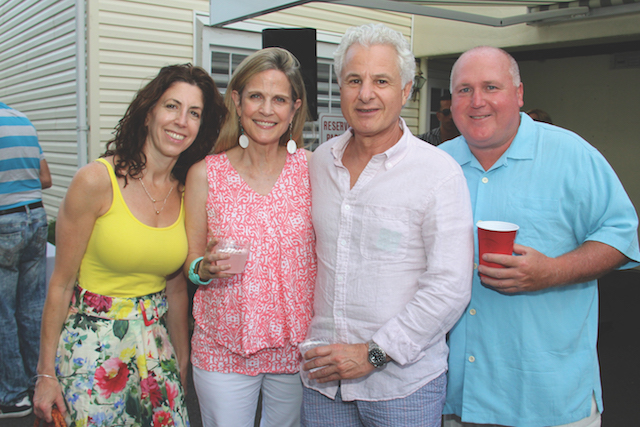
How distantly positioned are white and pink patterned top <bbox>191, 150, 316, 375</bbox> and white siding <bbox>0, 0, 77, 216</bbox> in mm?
5629

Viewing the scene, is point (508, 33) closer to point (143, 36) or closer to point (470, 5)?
point (470, 5)

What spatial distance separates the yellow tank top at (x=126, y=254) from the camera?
208cm

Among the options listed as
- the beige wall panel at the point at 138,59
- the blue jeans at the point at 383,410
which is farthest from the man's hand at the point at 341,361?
the beige wall panel at the point at 138,59

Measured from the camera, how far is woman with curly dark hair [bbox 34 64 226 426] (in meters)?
2.05

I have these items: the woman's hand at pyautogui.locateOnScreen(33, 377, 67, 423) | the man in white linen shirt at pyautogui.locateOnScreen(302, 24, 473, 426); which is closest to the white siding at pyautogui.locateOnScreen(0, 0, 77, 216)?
the woman's hand at pyautogui.locateOnScreen(33, 377, 67, 423)

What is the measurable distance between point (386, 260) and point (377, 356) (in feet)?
1.13

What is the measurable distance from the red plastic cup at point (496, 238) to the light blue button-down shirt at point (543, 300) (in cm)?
24

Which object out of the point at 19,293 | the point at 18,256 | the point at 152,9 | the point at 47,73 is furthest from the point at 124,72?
the point at 19,293

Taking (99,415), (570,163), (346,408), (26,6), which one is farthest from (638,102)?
(26,6)

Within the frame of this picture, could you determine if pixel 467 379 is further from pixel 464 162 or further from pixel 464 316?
pixel 464 162

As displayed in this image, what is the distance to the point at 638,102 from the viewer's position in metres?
8.59

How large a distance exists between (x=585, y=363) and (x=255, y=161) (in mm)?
1626

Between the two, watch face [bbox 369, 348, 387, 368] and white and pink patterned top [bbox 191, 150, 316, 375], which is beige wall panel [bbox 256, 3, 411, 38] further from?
watch face [bbox 369, 348, 387, 368]

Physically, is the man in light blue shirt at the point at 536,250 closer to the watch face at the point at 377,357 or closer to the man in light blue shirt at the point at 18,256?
the watch face at the point at 377,357
